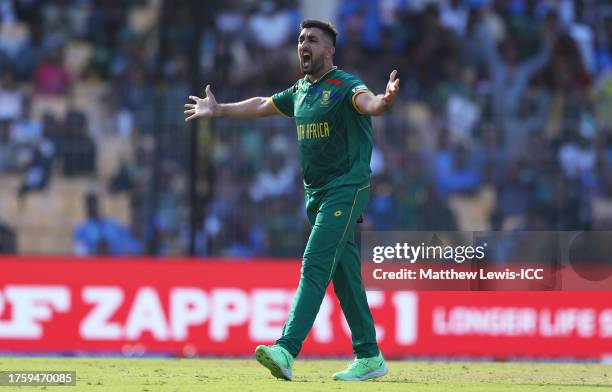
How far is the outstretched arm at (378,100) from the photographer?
7055mm

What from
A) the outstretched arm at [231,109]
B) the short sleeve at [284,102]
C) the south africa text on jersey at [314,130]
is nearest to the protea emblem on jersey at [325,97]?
the south africa text on jersey at [314,130]

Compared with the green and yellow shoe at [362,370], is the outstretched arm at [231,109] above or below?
above

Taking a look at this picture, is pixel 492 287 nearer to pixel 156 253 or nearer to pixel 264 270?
pixel 264 270

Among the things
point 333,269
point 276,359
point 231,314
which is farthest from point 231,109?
point 231,314

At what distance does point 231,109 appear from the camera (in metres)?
8.56

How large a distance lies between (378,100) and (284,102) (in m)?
1.19

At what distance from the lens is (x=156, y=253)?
542 inches

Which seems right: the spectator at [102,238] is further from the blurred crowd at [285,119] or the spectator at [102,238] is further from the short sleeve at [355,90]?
the short sleeve at [355,90]

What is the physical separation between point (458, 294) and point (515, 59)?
582 centimetres

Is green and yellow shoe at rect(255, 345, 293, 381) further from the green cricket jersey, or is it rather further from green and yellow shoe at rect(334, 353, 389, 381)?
the green cricket jersey

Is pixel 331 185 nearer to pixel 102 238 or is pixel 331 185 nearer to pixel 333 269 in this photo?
pixel 333 269

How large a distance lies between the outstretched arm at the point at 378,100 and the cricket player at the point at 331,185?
11 mm

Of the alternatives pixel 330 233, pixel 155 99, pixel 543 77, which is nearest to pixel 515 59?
pixel 543 77

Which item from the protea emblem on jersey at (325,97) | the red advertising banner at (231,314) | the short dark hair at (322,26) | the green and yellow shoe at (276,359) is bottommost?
the red advertising banner at (231,314)
